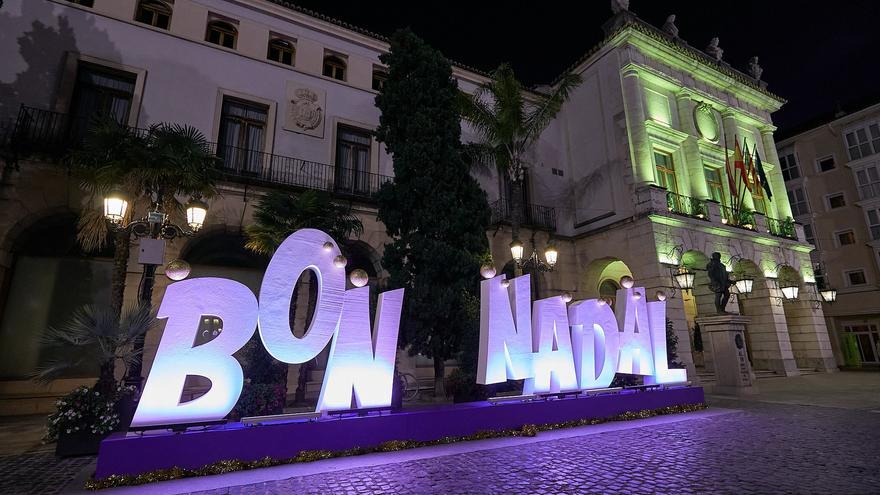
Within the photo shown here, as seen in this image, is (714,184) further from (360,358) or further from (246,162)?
(246,162)

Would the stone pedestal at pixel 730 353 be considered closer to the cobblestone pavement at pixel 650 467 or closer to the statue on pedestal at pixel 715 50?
the cobblestone pavement at pixel 650 467

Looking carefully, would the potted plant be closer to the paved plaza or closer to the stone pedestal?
the paved plaza

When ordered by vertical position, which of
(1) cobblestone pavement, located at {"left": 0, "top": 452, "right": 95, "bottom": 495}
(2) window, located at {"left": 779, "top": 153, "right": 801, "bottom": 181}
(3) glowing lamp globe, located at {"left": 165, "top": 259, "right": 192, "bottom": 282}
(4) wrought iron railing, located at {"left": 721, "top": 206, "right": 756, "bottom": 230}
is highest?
(2) window, located at {"left": 779, "top": 153, "right": 801, "bottom": 181}

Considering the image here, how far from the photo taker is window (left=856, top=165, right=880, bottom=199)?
81.5ft

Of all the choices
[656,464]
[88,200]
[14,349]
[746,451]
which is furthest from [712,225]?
[14,349]

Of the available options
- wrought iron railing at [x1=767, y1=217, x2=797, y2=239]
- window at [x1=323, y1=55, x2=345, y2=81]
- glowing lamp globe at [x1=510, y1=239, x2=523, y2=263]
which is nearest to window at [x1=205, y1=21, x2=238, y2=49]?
window at [x1=323, y1=55, x2=345, y2=81]

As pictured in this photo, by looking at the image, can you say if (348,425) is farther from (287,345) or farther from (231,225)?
(231,225)

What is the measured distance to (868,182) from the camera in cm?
2514

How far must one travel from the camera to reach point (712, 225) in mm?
17812

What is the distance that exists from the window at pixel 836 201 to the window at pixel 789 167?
2.46 metres

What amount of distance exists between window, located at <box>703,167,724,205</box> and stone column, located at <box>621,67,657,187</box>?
4.63m

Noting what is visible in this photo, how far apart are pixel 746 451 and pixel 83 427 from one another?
9868 millimetres

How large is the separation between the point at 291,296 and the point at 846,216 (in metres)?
34.3

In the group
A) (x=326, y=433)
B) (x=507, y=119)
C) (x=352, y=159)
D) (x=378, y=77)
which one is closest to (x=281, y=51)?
(x=378, y=77)
